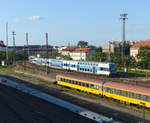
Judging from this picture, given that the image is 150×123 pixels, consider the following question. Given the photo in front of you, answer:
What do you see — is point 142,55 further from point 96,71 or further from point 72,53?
point 72,53

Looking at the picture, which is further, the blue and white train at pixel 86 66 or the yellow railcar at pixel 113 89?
the blue and white train at pixel 86 66

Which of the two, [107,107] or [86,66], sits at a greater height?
[86,66]

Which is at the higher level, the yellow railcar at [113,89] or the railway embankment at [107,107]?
the yellow railcar at [113,89]

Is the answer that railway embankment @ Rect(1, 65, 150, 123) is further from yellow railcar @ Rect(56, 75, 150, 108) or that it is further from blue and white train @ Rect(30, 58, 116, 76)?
blue and white train @ Rect(30, 58, 116, 76)

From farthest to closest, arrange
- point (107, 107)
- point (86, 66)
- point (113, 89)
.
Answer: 1. point (86, 66)
2. point (113, 89)
3. point (107, 107)

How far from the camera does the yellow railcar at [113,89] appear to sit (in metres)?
28.1

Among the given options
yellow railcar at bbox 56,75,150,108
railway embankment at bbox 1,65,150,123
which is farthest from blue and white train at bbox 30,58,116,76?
railway embankment at bbox 1,65,150,123

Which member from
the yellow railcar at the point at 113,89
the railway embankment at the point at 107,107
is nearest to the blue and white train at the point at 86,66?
the yellow railcar at the point at 113,89

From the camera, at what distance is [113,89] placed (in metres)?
32.7

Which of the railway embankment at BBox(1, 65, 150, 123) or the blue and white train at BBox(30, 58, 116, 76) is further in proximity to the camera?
the blue and white train at BBox(30, 58, 116, 76)

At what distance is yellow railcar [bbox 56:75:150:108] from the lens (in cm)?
2805

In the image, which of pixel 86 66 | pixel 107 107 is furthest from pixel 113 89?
pixel 86 66

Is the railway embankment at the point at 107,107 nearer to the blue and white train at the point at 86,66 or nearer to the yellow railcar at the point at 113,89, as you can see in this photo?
the yellow railcar at the point at 113,89

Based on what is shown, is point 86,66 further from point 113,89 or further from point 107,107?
point 107,107
